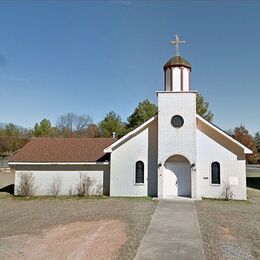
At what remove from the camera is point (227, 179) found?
65.2 ft

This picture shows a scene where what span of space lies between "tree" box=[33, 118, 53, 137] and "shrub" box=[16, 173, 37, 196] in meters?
47.0

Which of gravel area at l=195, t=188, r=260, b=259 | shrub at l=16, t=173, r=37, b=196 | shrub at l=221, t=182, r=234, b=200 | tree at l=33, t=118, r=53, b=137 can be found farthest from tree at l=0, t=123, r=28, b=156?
gravel area at l=195, t=188, r=260, b=259

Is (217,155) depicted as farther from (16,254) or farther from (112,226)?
(16,254)

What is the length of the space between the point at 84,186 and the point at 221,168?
9911 millimetres

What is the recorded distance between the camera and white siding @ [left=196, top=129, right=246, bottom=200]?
1973cm

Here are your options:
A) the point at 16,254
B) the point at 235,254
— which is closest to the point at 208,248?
the point at 235,254

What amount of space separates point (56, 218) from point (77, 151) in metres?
9.64

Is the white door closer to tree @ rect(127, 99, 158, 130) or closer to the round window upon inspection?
the round window

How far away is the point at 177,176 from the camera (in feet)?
67.7

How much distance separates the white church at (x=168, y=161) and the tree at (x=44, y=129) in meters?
47.0

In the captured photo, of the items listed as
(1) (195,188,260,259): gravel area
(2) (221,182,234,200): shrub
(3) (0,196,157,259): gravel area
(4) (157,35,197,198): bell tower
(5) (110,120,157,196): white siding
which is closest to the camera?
(1) (195,188,260,259): gravel area

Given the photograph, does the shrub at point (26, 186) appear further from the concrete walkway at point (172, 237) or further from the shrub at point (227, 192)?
the shrub at point (227, 192)

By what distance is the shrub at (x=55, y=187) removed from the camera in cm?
2197

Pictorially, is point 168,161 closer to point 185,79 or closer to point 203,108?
point 185,79
